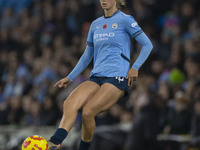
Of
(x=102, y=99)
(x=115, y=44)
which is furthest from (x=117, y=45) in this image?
(x=102, y=99)

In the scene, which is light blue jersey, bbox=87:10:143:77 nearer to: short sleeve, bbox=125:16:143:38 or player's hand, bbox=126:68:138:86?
short sleeve, bbox=125:16:143:38

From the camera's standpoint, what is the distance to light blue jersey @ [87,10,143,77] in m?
5.16

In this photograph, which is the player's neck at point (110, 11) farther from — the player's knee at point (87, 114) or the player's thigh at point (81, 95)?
the player's knee at point (87, 114)

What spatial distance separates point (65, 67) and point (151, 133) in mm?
4087

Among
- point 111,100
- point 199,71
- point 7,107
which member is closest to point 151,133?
point 199,71

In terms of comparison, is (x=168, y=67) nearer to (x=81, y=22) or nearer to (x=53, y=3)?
(x=81, y=22)

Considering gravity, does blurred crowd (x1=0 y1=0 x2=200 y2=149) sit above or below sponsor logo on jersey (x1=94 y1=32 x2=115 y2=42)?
below

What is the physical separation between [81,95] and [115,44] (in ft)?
2.40

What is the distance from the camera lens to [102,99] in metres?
5.00

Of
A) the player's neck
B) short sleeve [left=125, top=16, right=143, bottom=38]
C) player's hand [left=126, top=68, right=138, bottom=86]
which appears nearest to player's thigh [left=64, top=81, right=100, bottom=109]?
player's hand [left=126, top=68, right=138, bottom=86]

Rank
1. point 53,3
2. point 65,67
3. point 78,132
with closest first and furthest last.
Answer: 1. point 78,132
2. point 65,67
3. point 53,3

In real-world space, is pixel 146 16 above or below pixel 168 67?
above

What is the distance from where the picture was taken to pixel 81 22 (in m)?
12.4

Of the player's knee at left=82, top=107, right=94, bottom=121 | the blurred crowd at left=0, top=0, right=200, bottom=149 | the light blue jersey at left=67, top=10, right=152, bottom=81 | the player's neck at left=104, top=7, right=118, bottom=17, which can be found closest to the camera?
the player's knee at left=82, top=107, right=94, bottom=121
